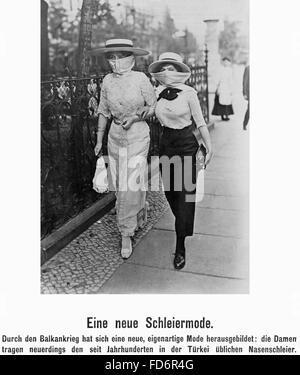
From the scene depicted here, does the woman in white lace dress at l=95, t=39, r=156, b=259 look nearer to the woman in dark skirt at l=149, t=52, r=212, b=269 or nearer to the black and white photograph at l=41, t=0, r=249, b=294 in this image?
the black and white photograph at l=41, t=0, r=249, b=294

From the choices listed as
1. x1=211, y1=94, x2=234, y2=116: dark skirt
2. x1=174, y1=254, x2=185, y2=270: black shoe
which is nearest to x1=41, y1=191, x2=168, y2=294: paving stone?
x1=174, y1=254, x2=185, y2=270: black shoe

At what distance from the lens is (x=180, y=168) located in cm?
373

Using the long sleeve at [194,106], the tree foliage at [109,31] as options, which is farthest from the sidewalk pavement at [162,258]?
the tree foliage at [109,31]

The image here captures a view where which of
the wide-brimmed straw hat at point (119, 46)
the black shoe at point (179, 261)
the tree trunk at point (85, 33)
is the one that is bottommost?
the black shoe at point (179, 261)

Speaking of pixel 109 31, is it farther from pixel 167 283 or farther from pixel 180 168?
pixel 167 283

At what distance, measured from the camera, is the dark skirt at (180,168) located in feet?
12.1

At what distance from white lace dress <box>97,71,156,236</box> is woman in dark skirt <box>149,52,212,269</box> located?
0.18 meters

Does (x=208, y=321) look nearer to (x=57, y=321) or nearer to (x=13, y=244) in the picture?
(x=57, y=321)

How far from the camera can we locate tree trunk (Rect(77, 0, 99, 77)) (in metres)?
5.49

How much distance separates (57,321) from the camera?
3.34 meters

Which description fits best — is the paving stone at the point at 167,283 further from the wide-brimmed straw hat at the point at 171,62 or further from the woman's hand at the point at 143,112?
the wide-brimmed straw hat at the point at 171,62

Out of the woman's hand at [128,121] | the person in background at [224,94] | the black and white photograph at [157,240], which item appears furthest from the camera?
the person in background at [224,94]
